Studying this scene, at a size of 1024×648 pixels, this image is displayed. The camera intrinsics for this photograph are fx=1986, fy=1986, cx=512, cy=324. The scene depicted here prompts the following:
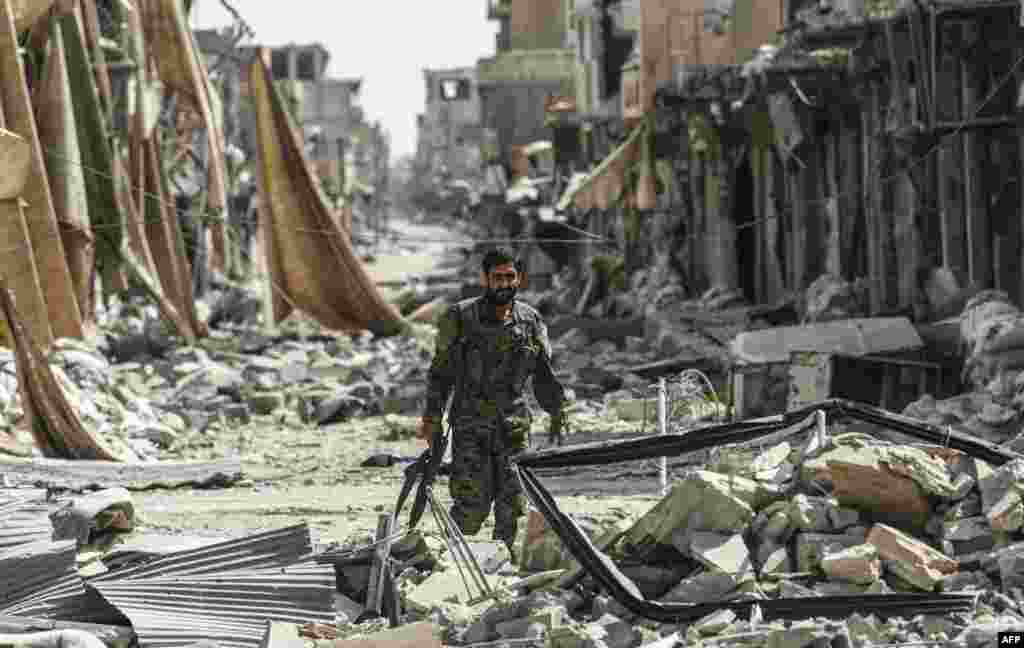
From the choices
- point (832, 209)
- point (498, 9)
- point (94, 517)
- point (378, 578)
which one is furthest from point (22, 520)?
point (498, 9)

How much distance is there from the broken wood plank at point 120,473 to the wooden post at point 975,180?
6.94 m

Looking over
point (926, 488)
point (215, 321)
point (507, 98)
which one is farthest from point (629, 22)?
point (926, 488)

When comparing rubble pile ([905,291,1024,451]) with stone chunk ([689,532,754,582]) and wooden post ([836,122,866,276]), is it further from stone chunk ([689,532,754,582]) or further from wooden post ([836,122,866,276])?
wooden post ([836,122,866,276])

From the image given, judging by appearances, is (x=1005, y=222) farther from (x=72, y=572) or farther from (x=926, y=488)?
(x=72, y=572)

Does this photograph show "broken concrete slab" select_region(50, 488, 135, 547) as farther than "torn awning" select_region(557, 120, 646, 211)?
No

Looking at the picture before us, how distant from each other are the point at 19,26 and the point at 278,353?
7.08 m

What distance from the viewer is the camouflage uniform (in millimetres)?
8570

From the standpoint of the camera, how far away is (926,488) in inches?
302

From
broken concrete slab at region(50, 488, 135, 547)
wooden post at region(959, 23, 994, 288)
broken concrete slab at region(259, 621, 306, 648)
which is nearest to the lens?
broken concrete slab at region(259, 621, 306, 648)

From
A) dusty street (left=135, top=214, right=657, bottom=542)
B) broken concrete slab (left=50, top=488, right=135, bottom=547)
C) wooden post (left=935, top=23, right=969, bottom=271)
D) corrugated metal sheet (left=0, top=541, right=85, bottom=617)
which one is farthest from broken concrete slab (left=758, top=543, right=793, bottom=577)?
wooden post (left=935, top=23, right=969, bottom=271)

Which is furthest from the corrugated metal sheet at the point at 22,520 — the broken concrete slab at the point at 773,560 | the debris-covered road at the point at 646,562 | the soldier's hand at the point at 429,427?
the broken concrete slab at the point at 773,560

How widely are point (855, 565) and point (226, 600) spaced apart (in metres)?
2.37

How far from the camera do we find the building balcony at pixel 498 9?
7382 centimetres

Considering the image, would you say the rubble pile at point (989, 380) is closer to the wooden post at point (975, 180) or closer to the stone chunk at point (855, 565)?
the wooden post at point (975, 180)
